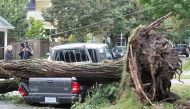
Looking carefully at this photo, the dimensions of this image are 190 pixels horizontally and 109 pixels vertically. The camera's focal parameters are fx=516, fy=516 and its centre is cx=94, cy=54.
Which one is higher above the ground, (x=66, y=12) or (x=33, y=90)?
(x=66, y=12)

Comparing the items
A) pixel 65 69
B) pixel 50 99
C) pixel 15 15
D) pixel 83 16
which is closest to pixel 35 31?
pixel 15 15

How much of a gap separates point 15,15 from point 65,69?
2882 cm

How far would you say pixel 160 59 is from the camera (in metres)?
11.8

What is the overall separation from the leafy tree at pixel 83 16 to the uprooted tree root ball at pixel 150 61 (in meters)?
28.0

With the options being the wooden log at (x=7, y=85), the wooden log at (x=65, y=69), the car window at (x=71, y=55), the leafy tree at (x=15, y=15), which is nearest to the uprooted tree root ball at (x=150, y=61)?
the wooden log at (x=65, y=69)

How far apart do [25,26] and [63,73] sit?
29.0 meters

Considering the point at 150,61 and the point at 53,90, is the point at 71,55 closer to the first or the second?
the point at 53,90

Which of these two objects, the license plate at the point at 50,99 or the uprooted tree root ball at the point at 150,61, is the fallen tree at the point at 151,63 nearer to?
the uprooted tree root ball at the point at 150,61

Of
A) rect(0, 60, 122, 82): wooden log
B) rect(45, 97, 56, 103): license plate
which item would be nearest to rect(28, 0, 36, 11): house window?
rect(0, 60, 122, 82): wooden log

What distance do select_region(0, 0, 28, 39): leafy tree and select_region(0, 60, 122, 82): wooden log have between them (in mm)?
27214

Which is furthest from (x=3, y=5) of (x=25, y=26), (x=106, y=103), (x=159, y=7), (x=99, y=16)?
(x=106, y=103)

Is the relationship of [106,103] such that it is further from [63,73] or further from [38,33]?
[38,33]

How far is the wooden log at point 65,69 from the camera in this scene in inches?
554

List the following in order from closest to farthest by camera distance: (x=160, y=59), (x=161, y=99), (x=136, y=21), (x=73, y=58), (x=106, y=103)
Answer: (x=160, y=59), (x=161, y=99), (x=106, y=103), (x=73, y=58), (x=136, y=21)
